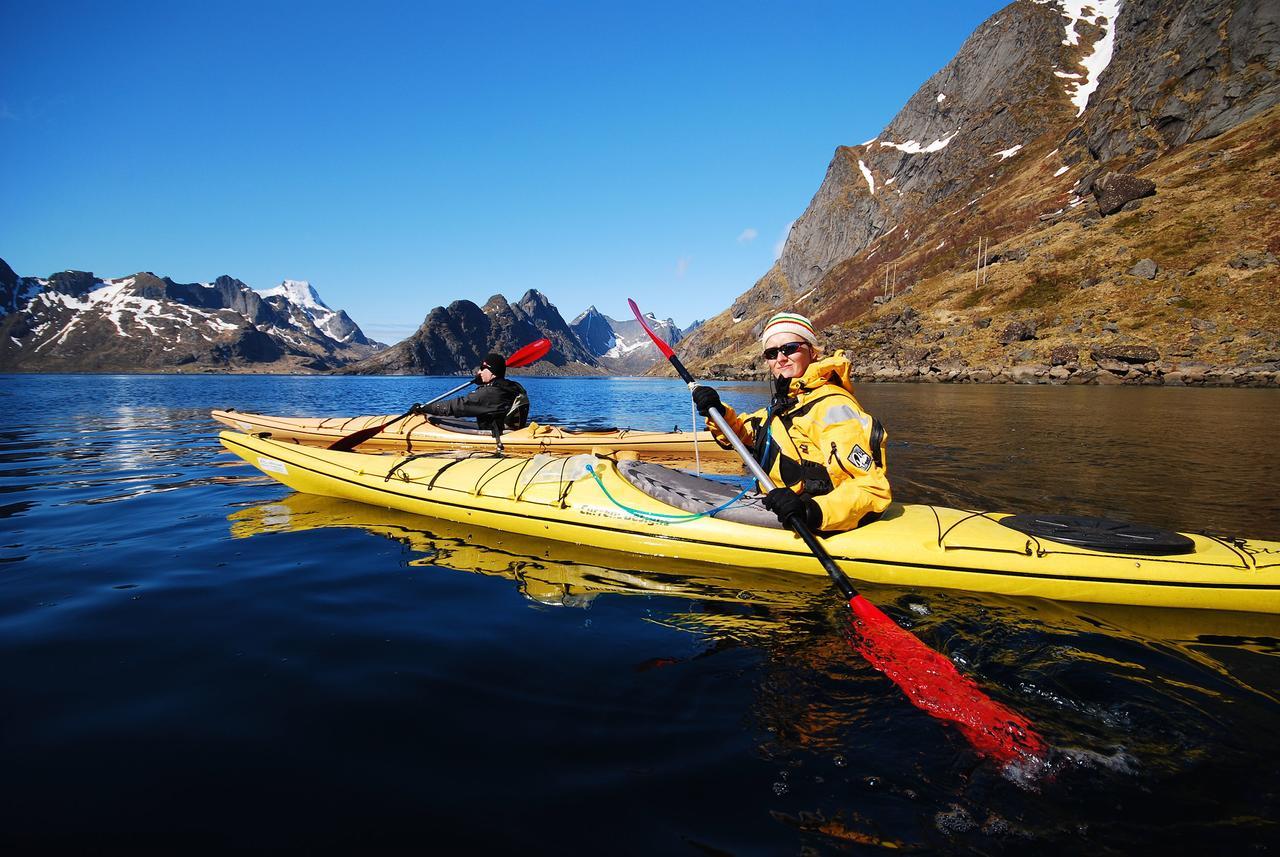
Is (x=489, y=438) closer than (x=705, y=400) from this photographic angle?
No

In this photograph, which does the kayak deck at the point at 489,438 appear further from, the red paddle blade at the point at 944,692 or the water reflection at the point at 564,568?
the red paddle blade at the point at 944,692

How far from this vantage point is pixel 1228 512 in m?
8.46

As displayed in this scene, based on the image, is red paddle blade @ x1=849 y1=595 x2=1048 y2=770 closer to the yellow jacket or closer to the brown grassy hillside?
the yellow jacket

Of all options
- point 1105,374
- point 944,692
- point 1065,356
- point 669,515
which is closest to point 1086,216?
point 1065,356

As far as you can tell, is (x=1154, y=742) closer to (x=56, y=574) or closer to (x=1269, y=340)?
(x=56, y=574)

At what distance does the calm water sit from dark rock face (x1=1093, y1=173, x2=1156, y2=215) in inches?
2887

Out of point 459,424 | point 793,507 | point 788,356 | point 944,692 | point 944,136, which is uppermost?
point 944,136

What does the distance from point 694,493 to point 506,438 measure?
6.56m

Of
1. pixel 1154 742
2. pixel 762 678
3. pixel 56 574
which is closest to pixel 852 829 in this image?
pixel 762 678

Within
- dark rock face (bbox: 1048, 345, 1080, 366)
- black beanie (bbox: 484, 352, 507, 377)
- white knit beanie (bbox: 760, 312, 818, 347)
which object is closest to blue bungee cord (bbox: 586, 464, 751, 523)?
white knit beanie (bbox: 760, 312, 818, 347)

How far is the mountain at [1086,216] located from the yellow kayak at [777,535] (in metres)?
44.5

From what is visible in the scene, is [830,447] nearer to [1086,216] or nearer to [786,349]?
[786,349]

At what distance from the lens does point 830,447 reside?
17.9 feet

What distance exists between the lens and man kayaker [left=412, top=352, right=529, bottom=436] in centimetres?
1190
